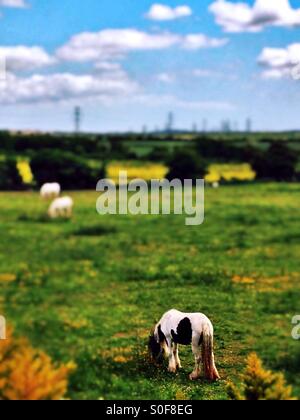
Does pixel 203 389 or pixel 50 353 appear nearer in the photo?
pixel 203 389

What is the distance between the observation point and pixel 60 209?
18688 millimetres

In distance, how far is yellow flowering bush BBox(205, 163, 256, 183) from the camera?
1862 centimetres

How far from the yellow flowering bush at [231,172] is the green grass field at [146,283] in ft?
2.05

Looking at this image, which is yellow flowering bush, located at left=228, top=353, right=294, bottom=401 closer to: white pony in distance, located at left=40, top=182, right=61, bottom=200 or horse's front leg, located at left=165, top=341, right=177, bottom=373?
horse's front leg, located at left=165, top=341, right=177, bottom=373

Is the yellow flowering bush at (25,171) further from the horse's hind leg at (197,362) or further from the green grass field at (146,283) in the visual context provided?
the horse's hind leg at (197,362)

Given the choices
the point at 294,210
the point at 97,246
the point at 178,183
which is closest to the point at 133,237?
the point at 97,246

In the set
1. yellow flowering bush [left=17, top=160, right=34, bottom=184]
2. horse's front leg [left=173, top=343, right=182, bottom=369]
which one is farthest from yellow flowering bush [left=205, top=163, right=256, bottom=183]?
horse's front leg [left=173, top=343, right=182, bottom=369]

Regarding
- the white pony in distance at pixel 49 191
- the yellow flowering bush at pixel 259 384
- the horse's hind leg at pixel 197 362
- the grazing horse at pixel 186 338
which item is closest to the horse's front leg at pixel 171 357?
the grazing horse at pixel 186 338

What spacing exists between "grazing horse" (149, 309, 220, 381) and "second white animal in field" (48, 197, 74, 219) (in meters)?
15.4

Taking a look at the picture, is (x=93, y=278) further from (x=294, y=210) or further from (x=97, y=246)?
(x=294, y=210)

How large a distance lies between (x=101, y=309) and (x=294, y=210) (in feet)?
37.5

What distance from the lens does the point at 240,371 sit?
11.1 ft

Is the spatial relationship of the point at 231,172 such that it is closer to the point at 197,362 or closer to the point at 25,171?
the point at 25,171

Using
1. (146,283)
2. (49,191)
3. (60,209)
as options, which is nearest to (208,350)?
(146,283)
